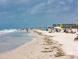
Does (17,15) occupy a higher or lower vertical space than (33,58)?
higher

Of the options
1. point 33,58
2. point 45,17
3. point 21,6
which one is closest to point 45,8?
point 45,17

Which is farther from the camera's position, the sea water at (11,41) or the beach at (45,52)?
the sea water at (11,41)

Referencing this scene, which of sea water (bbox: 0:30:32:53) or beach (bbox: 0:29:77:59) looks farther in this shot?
sea water (bbox: 0:30:32:53)

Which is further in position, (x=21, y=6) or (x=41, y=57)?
(x=21, y=6)

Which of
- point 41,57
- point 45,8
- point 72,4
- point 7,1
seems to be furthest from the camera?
point 45,8

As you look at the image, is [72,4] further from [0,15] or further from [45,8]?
[0,15]

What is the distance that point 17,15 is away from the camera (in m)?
4.01

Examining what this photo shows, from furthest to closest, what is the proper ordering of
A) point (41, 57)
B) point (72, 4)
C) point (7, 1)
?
point (7, 1) → point (41, 57) → point (72, 4)


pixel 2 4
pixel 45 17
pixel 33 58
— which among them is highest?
pixel 2 4

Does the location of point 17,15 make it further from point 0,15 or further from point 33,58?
point 33,58

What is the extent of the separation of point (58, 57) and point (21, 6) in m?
1.12

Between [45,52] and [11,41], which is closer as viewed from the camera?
[45,52]

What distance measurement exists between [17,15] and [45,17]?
1.79ft

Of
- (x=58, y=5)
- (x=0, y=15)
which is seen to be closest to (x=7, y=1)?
(x=0, y=15)
